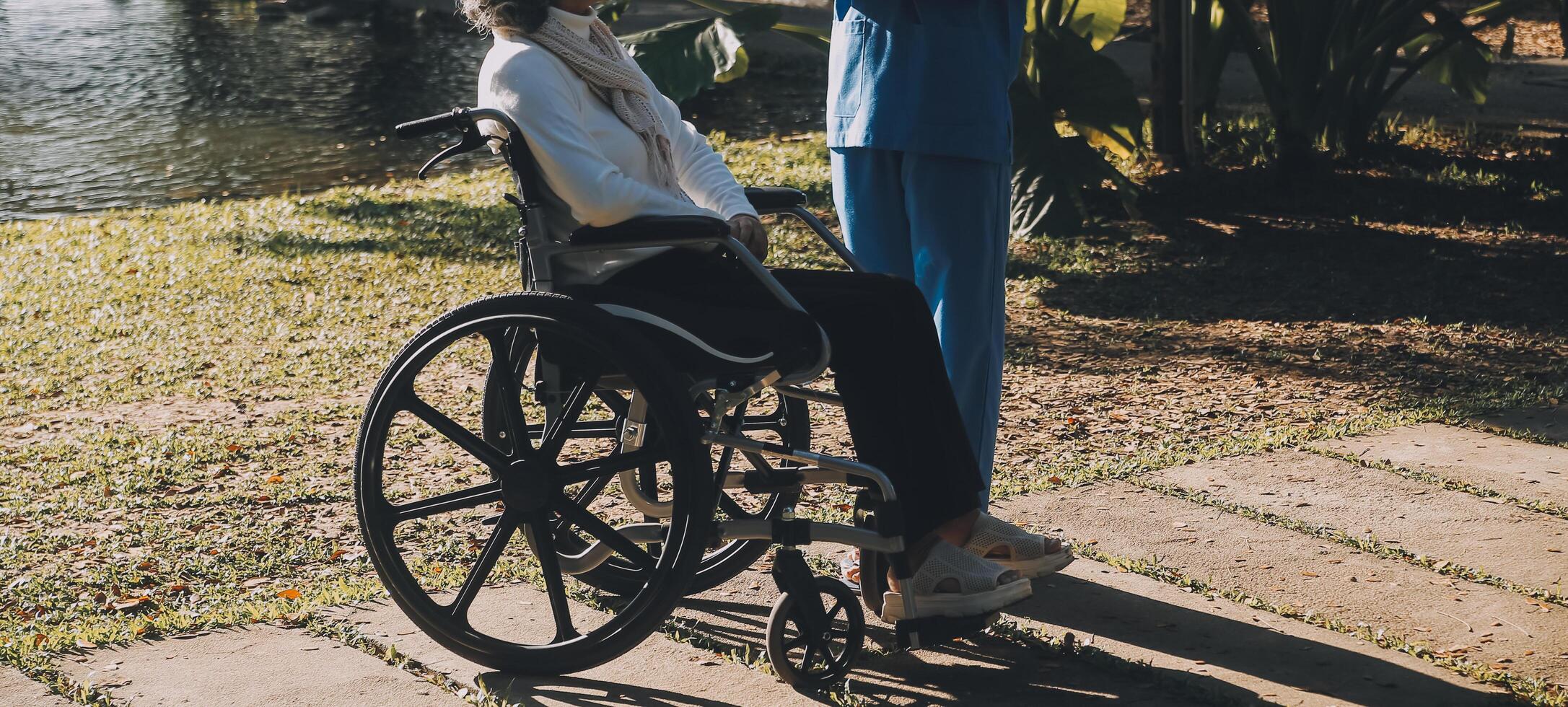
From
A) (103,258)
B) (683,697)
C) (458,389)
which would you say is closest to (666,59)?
(458,389)

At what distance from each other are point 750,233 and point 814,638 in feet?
2.62

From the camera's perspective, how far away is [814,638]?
275 centimetres

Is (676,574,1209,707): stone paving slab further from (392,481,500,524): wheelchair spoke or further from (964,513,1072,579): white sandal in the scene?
(392,481,500,524): wheelchair spoke

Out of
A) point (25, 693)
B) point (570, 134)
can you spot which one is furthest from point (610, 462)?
point (25, 693)

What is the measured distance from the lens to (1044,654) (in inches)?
116

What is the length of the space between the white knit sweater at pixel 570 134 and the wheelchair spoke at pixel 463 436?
43 cm

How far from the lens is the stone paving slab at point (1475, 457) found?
379 centimetres

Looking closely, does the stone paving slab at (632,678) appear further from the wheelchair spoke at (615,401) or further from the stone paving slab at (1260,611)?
the stone paving slab at (1260,611)

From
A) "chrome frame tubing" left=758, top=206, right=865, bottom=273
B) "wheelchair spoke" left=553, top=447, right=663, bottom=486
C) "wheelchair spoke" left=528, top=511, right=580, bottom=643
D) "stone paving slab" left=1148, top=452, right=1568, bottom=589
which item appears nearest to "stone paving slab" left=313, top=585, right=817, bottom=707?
"wheelchair spoke" left=528, top=511, right=580, bottom=643

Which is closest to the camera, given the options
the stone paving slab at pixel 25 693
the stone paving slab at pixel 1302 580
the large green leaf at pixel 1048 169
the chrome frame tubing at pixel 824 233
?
the stone paving slab at pixel 25 693

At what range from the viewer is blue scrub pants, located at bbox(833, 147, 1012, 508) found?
3.31m

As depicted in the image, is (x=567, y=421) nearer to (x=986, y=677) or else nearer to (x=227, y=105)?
(x=986, y=677)

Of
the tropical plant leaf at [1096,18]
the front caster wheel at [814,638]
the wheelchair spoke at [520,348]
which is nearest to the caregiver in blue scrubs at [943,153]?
the front caster wheel at [814,638]

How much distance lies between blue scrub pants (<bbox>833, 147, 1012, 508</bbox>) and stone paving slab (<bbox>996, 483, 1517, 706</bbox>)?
0.34 meters
